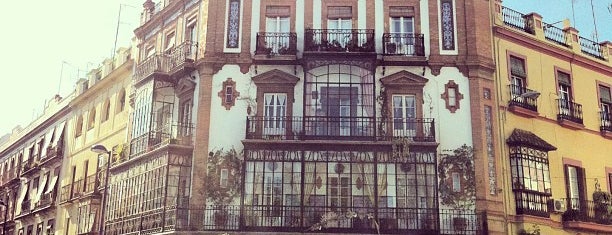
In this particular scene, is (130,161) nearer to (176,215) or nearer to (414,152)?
(176,215)

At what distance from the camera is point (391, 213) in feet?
68.0

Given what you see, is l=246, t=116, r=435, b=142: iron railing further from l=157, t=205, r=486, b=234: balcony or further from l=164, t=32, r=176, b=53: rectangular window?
l=164, t=32, r=176, b=53: rectangular window

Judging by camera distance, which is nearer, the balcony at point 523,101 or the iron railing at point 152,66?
the balcony at point 523,101

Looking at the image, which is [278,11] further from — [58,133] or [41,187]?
[41,187]

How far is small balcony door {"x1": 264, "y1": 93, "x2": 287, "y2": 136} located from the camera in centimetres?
2202

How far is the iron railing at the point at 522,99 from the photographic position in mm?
23047

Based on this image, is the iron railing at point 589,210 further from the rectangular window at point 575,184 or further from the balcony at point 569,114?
the balcony at point 569,114

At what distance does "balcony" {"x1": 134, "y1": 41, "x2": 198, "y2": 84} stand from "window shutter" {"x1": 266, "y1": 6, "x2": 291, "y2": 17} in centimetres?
302

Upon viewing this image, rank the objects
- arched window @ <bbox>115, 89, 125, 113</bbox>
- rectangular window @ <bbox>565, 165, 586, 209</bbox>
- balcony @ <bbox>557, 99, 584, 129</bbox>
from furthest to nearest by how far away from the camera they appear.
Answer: arched window @ <bbox>115, 89, 125, 113</bbox> < balcony @ <bbox>557, 99, 584, 129</bbox> < rectangular window @ <bbox>565, 165, 586, 209</bbox>

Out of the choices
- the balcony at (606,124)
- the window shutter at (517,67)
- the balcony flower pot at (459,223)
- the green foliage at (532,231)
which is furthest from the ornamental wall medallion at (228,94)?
the balcony at (606,124)

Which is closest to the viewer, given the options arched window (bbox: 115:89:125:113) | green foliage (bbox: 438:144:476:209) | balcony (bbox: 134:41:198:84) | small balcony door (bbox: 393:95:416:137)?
green foliage (bbox: 438:144:476:209)

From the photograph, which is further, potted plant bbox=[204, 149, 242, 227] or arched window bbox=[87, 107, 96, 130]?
arched window bbox=[87, 107, 96, 130]

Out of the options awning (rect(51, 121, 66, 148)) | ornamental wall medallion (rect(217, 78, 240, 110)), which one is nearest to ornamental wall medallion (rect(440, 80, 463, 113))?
ornamental wall medallion (rect(217, 78, 240, 110))

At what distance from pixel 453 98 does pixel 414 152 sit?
252cm
